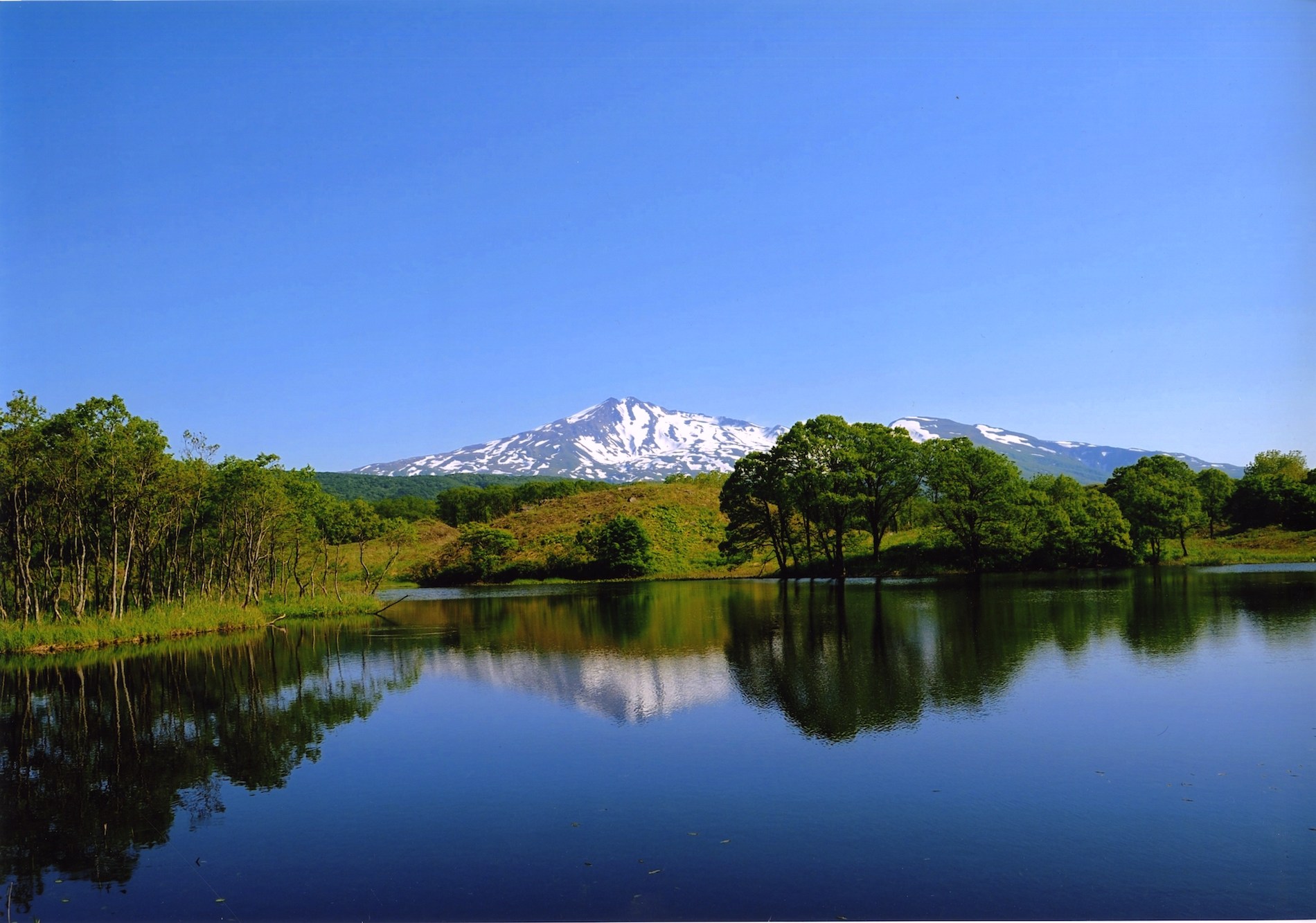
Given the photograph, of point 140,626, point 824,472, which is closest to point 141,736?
point 140,626

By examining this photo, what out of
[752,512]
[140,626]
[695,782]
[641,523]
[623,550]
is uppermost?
[752,512]

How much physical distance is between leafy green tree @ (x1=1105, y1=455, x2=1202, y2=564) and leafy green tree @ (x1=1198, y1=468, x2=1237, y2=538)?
1413cm

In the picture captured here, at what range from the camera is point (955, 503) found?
212ft

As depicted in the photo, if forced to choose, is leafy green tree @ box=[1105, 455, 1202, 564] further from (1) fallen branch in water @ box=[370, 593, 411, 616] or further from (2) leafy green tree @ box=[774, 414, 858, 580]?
(1) fallen branch in water @ box=[370, 593, 411, 616]

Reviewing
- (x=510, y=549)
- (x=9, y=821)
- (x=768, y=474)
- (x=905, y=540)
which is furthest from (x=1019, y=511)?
(x=9, y=821)

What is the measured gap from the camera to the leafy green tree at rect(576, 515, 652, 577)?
78312 mm

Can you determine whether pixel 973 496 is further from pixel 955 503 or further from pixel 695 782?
pixel 695 782

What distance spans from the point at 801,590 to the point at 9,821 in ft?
153

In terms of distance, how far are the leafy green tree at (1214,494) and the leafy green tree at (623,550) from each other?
54.3 m

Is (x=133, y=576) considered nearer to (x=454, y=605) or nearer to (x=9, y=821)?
(x=454, y=605)

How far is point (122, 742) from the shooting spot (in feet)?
58.6

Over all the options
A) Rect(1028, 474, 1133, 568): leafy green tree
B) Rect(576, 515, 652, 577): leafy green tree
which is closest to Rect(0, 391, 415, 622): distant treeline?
Rect(576, 515, 652, 577): leafy green tree

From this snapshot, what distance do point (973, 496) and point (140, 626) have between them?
57091 mm

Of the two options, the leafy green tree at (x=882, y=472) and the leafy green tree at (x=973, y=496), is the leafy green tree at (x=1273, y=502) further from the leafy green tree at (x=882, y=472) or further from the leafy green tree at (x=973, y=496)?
the leafy green tree at (x=882, y=472)
